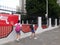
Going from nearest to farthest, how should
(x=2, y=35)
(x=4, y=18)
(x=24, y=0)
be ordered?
(x=2, y=35) → (x=4, y=18) → (x=24, y=0)

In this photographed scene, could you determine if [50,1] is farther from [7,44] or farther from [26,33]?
[7,44]

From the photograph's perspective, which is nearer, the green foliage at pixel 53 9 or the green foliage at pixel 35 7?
the green foliage at pixel 35 7

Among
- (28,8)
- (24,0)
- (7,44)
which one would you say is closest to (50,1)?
(28,8)

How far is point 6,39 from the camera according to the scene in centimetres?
2052

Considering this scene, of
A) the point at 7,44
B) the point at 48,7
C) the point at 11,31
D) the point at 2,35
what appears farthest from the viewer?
the point at 48,7

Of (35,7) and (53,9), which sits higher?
(35,7)

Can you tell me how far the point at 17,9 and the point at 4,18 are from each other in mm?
32096

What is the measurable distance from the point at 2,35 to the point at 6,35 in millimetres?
821

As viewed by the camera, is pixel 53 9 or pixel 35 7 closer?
pixel 53 9

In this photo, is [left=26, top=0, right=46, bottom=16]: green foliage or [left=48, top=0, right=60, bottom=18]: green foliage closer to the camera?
[left=26, top=0, right=46, bottom=16]: green foliage

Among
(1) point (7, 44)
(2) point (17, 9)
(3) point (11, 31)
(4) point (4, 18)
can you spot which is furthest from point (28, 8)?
(1) point (7, 44)

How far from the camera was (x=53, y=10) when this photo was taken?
6278 cm

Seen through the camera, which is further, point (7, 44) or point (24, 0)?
point (24, 0)

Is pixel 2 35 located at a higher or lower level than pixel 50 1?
lower
